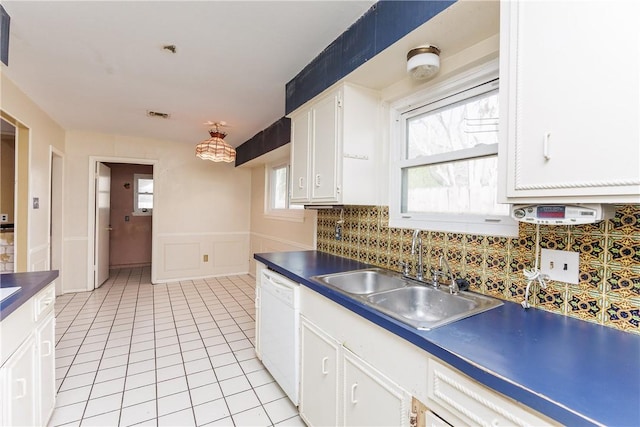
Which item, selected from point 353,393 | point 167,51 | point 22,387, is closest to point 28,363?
point 22,387

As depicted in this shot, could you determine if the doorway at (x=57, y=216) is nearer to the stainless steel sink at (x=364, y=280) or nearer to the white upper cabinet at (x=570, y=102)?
the stainless steel sink at (x=364, y=280)

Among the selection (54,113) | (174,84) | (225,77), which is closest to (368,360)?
(225,77)

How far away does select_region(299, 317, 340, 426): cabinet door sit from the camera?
4.71 feet

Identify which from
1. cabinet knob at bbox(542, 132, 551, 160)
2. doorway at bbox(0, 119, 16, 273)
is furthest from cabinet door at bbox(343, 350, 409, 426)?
doorway at bbox(0, 119, 16, 273)

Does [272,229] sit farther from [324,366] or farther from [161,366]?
[324,366]

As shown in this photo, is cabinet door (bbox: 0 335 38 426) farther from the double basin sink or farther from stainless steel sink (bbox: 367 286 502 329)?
stainless steel sink (bbox: 367 286 502 329)

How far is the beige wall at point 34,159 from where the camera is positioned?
2.55 m

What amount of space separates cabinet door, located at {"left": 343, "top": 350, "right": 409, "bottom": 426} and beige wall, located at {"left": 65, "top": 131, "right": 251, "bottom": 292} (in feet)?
14.2

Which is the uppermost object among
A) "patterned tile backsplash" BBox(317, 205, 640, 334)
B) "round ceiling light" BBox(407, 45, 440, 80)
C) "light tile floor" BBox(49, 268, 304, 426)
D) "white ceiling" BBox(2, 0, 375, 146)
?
"white ceiling" BBox(2, 0, 375, 146)

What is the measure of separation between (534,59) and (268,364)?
7.64 ft

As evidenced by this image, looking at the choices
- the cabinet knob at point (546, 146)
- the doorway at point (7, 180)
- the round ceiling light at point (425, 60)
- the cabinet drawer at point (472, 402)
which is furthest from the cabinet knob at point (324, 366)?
the doorway at point (7, 180)

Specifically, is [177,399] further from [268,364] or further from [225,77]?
[225,77]

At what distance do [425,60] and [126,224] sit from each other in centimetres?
643

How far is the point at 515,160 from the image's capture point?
1036 mm
